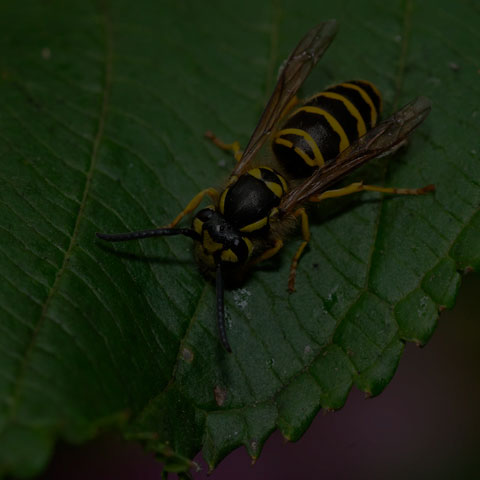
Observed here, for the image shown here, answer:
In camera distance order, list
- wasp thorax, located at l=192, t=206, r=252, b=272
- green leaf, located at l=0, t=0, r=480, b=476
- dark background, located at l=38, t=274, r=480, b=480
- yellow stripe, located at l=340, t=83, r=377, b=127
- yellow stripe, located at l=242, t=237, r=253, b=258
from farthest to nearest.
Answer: dark background, located at l=38, t=274, r=480, b=480 < yellow stripe, located at l=340, t=83, r=377, b=127 < yellow stripe, located at l=242, t=237, r=253, b=258 < wasp thorax, located at l=192, t=206, r=252, b=272 < green leaf, located at l=0, t=0, r=480, b=476

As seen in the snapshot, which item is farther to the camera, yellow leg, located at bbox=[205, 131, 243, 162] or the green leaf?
yellow leg, located at bbox=[205, 131, 243, 162]

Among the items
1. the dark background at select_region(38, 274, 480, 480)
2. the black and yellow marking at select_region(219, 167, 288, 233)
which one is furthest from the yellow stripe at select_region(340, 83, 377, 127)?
the dark background at select_region(38, 274, 480, 480)

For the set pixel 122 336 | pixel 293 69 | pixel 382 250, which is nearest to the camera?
pixel 122 336

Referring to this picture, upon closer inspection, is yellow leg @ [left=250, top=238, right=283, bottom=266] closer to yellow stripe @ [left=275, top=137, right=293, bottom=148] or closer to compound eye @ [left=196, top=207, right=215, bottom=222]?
compound eye @ [left=196, top=207, right=215, bottom=222]

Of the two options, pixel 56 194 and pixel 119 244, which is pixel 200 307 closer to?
pixel 119 244

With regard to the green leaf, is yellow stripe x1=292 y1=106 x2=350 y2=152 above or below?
above

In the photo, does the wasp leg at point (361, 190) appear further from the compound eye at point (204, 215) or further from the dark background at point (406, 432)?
the dark background at point (406, 432)

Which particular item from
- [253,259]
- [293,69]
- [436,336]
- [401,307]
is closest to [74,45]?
[293,69]
